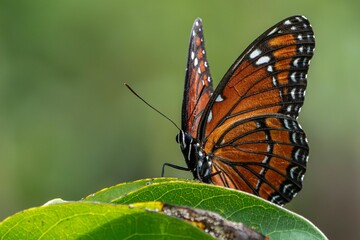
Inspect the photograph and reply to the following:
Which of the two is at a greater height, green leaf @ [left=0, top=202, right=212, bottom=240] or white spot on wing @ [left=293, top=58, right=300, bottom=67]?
white spot on wing @ [left=293, top=58, right=300, bottom=67]

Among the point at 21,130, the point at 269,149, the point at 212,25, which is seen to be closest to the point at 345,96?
the point at 212,25

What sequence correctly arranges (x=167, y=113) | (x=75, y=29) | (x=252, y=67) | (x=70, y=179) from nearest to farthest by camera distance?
(x=252, y=67), (x=70, y=179), (x=167, y=113), (x=75, y=29)

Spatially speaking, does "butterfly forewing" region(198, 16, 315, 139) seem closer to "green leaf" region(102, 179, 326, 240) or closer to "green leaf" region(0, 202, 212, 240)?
"green leaf" region(102, 179, 326, 240)

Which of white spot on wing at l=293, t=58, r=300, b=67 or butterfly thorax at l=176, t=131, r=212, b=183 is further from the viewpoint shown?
white spot on wing at l=293, t=58, r=300, b=67

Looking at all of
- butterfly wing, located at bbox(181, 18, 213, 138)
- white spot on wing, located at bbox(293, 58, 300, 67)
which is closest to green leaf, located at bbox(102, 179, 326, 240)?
butterfly wing, located at bbox(181, 18, 213, 138)

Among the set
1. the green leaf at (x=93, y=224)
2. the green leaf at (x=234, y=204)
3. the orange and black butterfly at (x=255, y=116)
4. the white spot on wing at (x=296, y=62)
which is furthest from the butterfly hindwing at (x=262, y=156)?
the green leaf at (x=93, y=224)

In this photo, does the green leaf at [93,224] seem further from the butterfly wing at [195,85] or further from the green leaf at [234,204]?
the butterfly wing at [195,85]

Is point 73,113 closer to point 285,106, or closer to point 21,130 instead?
point 21,130
